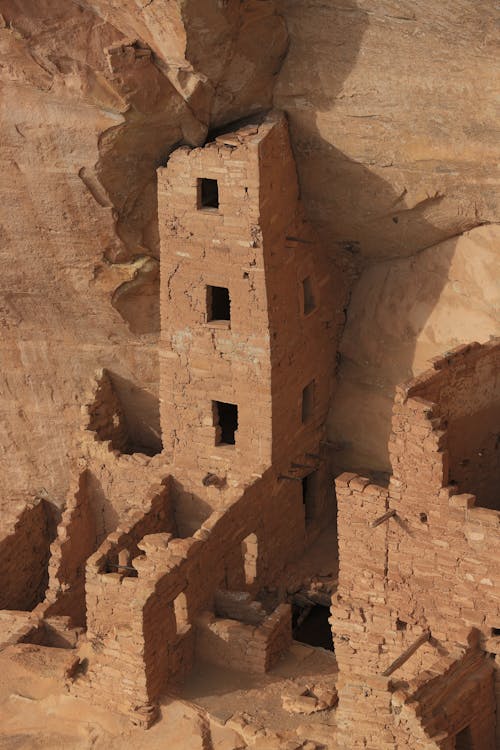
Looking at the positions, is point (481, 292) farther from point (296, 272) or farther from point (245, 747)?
point (245, 747)

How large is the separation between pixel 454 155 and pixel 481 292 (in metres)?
1.84

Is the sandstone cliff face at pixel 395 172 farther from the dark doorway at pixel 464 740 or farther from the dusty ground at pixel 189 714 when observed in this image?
the dark doorway at pixel 464 740

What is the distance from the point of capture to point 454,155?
1973cm

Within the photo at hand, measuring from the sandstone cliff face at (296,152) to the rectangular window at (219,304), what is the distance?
91cm

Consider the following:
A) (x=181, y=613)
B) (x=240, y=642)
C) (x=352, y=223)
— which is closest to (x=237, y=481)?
(x=181, y=613)

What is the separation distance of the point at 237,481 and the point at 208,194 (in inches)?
143

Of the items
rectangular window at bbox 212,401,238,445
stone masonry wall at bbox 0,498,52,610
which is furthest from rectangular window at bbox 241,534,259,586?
stone masonry wall at bbox 0,498,52,610

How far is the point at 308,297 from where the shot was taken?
21.8 meters

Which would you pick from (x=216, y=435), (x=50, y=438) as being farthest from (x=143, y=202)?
(x=50, y=438)

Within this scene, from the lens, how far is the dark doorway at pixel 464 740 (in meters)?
17.8

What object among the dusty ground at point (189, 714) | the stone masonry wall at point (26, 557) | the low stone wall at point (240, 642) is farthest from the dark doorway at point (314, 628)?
the stone masonry wall at point (26, 557)

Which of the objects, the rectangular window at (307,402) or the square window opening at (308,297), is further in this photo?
the rectangular window at (307,402)

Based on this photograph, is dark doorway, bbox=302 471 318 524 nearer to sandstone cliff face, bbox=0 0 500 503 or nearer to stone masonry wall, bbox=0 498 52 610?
sandstone cliff face, bbox=0 0 500 503

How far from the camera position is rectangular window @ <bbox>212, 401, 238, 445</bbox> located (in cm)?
2173
